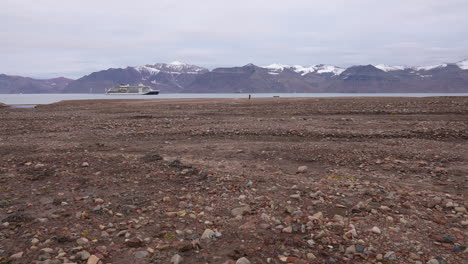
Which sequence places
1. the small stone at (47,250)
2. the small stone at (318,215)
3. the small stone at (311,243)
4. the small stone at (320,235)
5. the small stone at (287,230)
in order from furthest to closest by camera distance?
the small stone at (318,215) < the small stone at (287,230) < the small stone at (320,235) < the small stone at (311,243) < the small stone at (47,250)

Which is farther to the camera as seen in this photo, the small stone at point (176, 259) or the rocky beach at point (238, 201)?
the rocky beach at point (238, 201)

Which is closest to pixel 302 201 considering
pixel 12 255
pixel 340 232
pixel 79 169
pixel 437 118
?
pixel 340 232

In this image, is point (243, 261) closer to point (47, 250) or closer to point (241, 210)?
point (241, 210)

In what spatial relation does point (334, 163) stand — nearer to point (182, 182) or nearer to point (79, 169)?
point (182, 182)

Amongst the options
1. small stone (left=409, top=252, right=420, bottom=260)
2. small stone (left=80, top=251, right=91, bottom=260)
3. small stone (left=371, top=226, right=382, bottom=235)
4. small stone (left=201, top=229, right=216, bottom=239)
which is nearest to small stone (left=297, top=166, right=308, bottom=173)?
small stone (left=371, top=226, right=382, bottom=235)

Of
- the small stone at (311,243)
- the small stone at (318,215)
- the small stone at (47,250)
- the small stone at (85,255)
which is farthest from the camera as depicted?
the small stone at (318,215)

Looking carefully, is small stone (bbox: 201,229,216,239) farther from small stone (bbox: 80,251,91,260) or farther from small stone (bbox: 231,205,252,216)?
small stone (bbox: 80,251,91,260)

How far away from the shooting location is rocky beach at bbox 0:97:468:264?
14.0 ft

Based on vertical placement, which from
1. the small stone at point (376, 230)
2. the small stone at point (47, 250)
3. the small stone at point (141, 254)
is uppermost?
the small stone at point (376, 230)

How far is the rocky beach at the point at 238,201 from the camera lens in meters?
4.27

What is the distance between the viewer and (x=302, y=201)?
19.0 feet

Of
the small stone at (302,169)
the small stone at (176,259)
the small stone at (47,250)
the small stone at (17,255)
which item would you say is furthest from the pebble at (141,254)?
the small stone at (302,169)

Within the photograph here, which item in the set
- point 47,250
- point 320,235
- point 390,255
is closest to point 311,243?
point 320,235

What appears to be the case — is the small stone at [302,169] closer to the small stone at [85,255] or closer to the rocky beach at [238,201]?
the rocky beach at [238,201]
